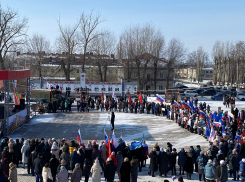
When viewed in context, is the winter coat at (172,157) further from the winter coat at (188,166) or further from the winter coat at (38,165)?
the winter coat at (38,165)

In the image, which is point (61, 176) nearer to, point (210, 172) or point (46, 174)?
point (46, 174)

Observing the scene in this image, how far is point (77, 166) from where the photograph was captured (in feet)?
32.7

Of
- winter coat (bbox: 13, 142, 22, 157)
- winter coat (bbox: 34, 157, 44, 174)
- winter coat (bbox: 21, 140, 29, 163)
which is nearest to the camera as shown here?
winter coat (bbox: 34, 157, 44, 174)

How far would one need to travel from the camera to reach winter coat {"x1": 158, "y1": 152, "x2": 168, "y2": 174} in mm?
12266

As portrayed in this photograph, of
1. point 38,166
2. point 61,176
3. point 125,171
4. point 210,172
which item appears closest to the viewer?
point 61,176

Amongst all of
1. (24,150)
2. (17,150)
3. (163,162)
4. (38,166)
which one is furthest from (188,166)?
(17,150)

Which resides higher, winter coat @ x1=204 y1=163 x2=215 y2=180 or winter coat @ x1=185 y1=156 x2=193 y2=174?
winter coat @ x1=204 y1=163 x2=215 y2=180

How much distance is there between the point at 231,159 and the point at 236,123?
8.86 meters

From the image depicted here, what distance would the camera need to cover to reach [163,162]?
40.3 feet

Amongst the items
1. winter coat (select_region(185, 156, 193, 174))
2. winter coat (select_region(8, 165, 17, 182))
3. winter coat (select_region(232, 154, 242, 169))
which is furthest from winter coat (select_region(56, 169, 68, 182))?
winter coat (select_region(232, 154, 242, 169))

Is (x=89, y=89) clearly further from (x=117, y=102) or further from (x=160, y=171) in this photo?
(x=160, y=171)

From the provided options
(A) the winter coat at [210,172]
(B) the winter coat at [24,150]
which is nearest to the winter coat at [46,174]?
(B) the winter coat at [24,150]

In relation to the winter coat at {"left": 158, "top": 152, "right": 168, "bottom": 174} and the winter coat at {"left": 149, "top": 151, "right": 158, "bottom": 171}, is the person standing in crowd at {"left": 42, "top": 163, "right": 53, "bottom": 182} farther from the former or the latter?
the winter coat at {"left": 158, "top": 152, "right": 168, "bottom": 174}

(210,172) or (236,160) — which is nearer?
A: (210,172)
